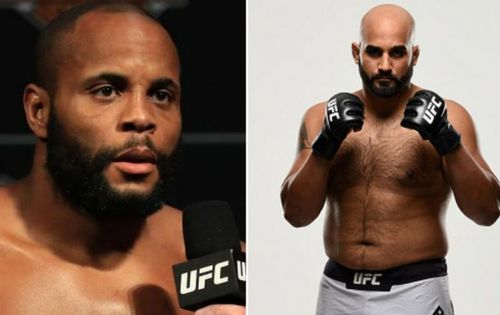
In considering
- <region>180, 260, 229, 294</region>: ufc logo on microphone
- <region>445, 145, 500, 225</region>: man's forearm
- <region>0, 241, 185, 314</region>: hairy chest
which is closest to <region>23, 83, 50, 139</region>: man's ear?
<region>0, 241, 185, 314</region>: hairy chest

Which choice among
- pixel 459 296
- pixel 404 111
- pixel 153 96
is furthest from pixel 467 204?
pixel 153 96

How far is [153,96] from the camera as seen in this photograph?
5.76 feet

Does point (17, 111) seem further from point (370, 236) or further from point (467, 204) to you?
point (467, 204)

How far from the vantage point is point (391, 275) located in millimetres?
2049

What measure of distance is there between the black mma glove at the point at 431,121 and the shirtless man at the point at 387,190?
2 centimetres

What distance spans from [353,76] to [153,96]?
811 millimetres

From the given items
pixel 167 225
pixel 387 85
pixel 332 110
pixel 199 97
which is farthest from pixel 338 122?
pixel 167 225

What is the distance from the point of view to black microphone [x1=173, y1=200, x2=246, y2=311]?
1.49 m

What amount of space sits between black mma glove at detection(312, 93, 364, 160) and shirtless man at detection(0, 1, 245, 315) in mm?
348

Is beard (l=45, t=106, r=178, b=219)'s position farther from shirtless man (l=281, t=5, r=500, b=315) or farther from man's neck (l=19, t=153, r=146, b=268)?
shirtless man (l=281, t=5, r=500, b=315)

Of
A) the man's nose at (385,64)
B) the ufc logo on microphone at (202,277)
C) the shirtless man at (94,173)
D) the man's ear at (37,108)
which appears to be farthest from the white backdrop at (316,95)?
the ufc logo on microphone at (202,277)

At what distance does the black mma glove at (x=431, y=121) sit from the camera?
6.31 ft

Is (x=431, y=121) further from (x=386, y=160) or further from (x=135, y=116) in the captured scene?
(x=135, y=116)

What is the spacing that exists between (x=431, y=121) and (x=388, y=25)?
258 mm
